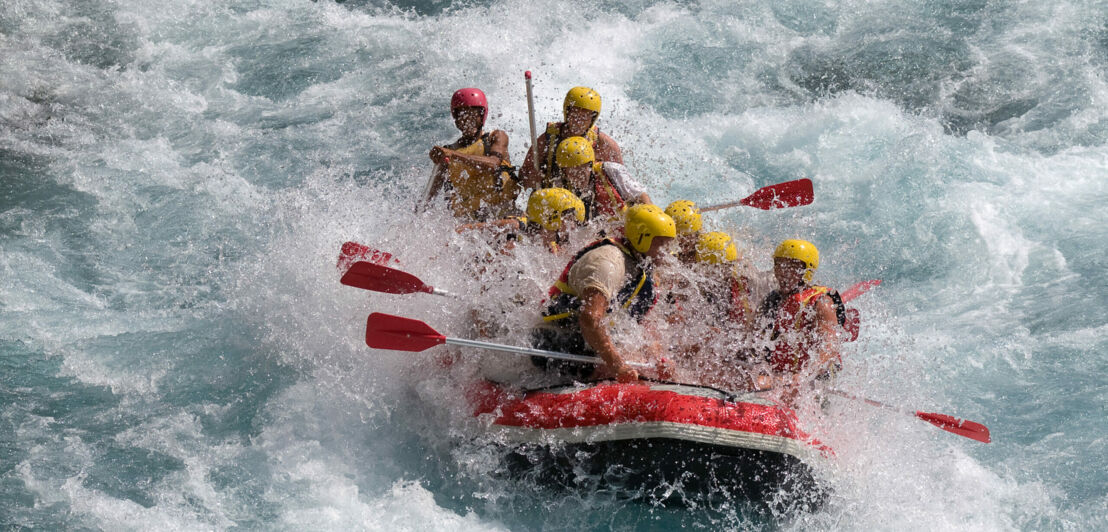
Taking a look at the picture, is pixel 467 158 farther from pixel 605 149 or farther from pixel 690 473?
pixel 690 473

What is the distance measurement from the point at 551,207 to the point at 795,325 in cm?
155

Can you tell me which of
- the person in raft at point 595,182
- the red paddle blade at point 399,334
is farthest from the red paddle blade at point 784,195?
the red paddle blade at point 399,334

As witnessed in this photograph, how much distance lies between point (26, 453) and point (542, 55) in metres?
7.03

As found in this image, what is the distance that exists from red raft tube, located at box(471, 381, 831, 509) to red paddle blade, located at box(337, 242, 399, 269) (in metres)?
1.70

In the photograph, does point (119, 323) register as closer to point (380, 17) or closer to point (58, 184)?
point (58, 184)

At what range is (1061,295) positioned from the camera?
6.99m

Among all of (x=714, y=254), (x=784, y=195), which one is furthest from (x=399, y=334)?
(x=784, y=195)

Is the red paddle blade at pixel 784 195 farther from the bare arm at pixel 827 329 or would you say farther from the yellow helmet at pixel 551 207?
the bare arm at pixel 827 329

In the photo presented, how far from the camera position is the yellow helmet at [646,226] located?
4.55 meters

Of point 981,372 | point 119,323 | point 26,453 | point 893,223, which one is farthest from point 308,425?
point 893,223

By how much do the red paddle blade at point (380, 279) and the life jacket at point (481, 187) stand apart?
1.06 metres

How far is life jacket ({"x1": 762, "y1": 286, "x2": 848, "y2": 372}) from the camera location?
4684mm

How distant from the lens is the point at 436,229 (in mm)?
6375

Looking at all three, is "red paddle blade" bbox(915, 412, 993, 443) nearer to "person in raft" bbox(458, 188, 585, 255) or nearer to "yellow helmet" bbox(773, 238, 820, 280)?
"yellow helmet" bbox(773, 238, 820, 280)
